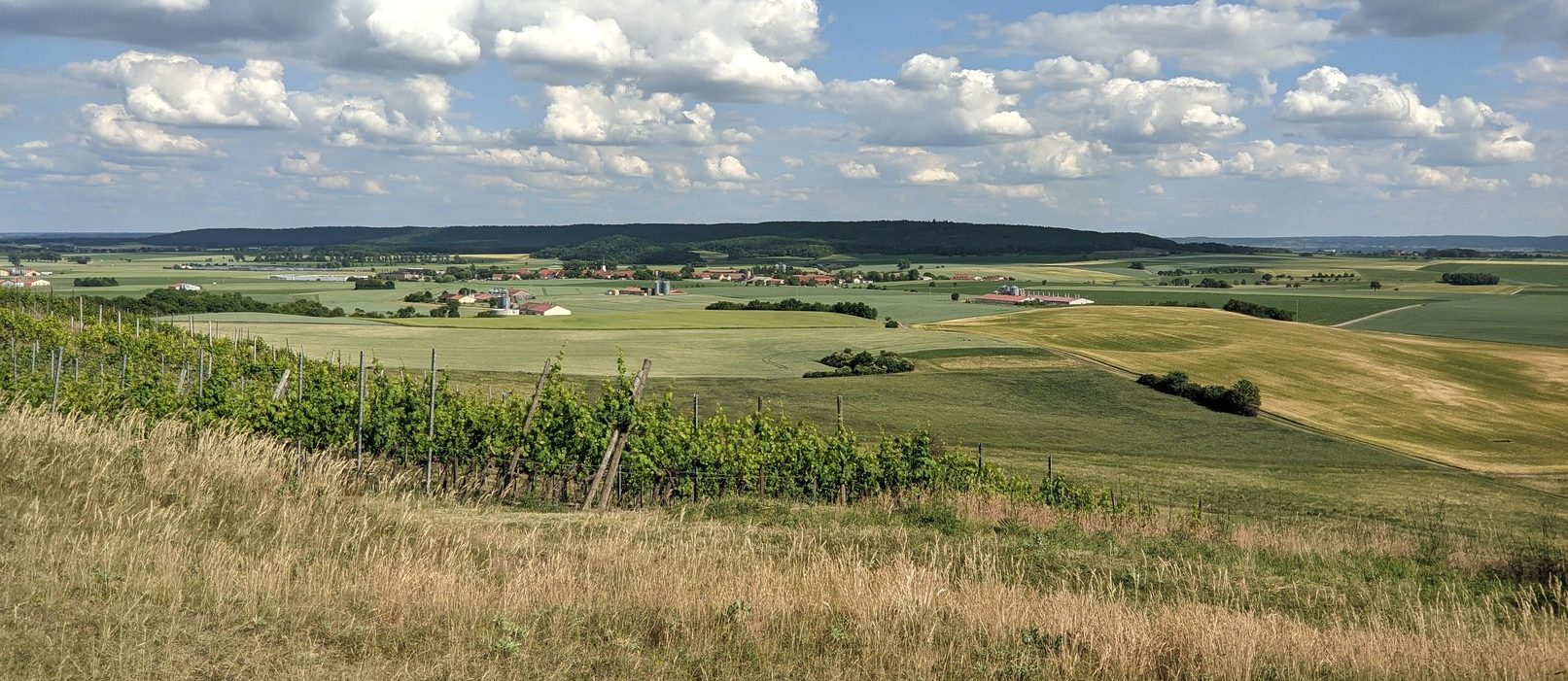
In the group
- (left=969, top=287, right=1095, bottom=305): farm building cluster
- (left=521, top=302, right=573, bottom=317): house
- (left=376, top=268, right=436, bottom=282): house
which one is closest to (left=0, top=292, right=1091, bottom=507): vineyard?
(left=521, top=302, right=573, bottom=317): house

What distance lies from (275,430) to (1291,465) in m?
34.0

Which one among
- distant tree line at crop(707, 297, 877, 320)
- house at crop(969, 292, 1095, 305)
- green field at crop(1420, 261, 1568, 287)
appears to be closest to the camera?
distant tree line at crop(707, 297, 877, 320)

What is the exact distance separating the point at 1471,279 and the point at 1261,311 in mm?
77342

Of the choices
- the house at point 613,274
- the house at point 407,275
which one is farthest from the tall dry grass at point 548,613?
the house at point 613,274

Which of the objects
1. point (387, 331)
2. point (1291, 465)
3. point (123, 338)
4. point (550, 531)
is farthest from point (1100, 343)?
point (550, 531)

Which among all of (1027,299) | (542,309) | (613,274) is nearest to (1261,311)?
(1027,299)

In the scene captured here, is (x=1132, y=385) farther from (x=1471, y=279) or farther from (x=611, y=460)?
(x=1471, y=279)

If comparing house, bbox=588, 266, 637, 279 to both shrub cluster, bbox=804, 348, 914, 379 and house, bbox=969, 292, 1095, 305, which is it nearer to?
house, bbox=969, 292, 1095, 305

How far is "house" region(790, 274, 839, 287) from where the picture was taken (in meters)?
156

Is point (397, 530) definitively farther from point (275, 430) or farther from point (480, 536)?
point (275, 430)

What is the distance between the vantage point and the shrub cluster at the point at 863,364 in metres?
58.3

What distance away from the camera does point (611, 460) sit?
1977cm

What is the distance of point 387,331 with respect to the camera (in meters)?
73.1

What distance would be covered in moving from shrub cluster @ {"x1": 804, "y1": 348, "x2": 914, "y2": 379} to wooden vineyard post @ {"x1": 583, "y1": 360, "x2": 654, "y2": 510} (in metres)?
36.6
